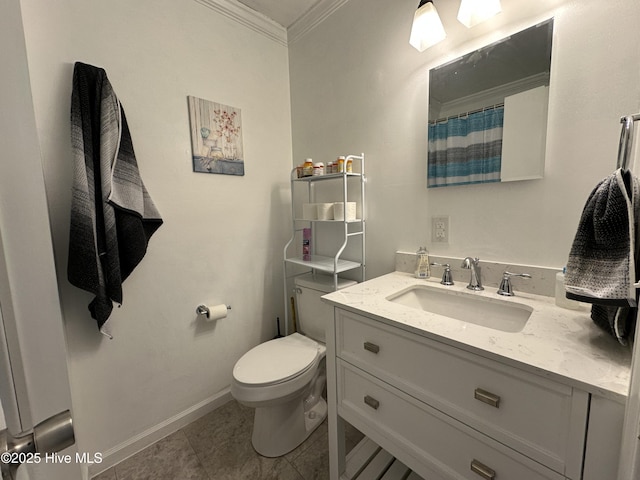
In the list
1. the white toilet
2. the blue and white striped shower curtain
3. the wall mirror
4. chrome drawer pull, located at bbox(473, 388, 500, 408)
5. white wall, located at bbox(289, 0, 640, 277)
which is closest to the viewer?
chrome drawer pull, located at bbox(473, 388, 500, 408)

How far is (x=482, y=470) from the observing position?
28.3 inches

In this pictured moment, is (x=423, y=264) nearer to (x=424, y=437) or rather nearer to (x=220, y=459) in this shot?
(x=424, y=437)

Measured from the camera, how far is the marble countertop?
0.57m

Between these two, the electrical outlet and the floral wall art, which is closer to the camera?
the electrical outlet

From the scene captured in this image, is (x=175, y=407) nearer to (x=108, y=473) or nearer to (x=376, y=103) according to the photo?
(x=108, y=473)

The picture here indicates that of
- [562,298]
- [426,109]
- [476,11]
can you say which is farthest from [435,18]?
[562,298]

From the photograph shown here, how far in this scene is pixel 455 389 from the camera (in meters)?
0.75

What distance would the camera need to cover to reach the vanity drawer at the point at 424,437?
2.26 ft

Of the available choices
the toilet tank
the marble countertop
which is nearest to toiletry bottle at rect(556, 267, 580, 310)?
the marble countertop

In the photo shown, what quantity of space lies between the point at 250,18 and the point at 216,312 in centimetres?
182

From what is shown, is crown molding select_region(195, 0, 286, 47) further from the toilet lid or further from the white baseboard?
the white baseboard

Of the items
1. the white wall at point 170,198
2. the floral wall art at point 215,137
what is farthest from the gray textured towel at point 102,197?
the floral wall art at point 215,137

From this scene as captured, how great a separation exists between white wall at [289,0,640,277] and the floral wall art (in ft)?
1.54

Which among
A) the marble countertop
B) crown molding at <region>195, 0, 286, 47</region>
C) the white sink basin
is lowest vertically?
the white sink basin
